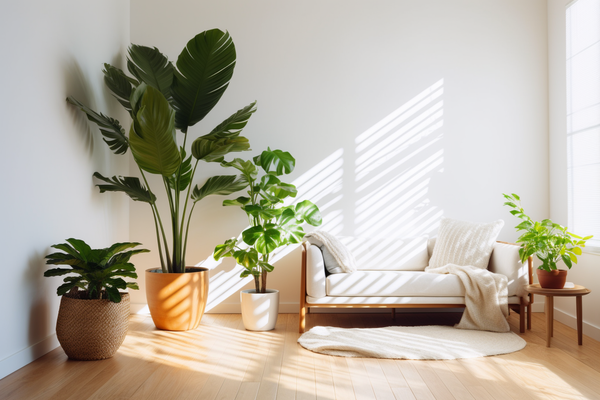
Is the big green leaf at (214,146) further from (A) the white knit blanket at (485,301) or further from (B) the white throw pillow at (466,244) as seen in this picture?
(A) the white knit blanket at (485,301)

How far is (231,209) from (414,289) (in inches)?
68.5

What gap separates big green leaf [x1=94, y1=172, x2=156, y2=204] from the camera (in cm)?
353

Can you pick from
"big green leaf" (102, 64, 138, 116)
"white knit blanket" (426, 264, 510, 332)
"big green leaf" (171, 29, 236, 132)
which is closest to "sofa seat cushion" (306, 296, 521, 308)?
"white knit blanket" (426, 264, 510, 332)

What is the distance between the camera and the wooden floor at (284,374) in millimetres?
2242

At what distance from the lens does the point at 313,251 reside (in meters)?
3.44

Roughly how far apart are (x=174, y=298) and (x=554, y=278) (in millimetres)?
2635

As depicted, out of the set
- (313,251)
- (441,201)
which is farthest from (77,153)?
(441,201)

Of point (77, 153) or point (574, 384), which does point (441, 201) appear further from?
point (77, 153)

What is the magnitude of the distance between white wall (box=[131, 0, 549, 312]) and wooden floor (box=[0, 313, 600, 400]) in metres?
1.26

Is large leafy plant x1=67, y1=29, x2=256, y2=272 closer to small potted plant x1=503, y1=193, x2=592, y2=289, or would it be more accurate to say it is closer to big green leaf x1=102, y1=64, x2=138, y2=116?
big green leaf x1=102, y1=64, x2=138, y2=116

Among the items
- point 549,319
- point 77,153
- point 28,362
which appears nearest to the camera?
point 28,362

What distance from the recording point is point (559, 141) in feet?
13.3

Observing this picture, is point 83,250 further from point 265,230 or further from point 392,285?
point 392,285

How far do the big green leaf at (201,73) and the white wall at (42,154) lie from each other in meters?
0.67
